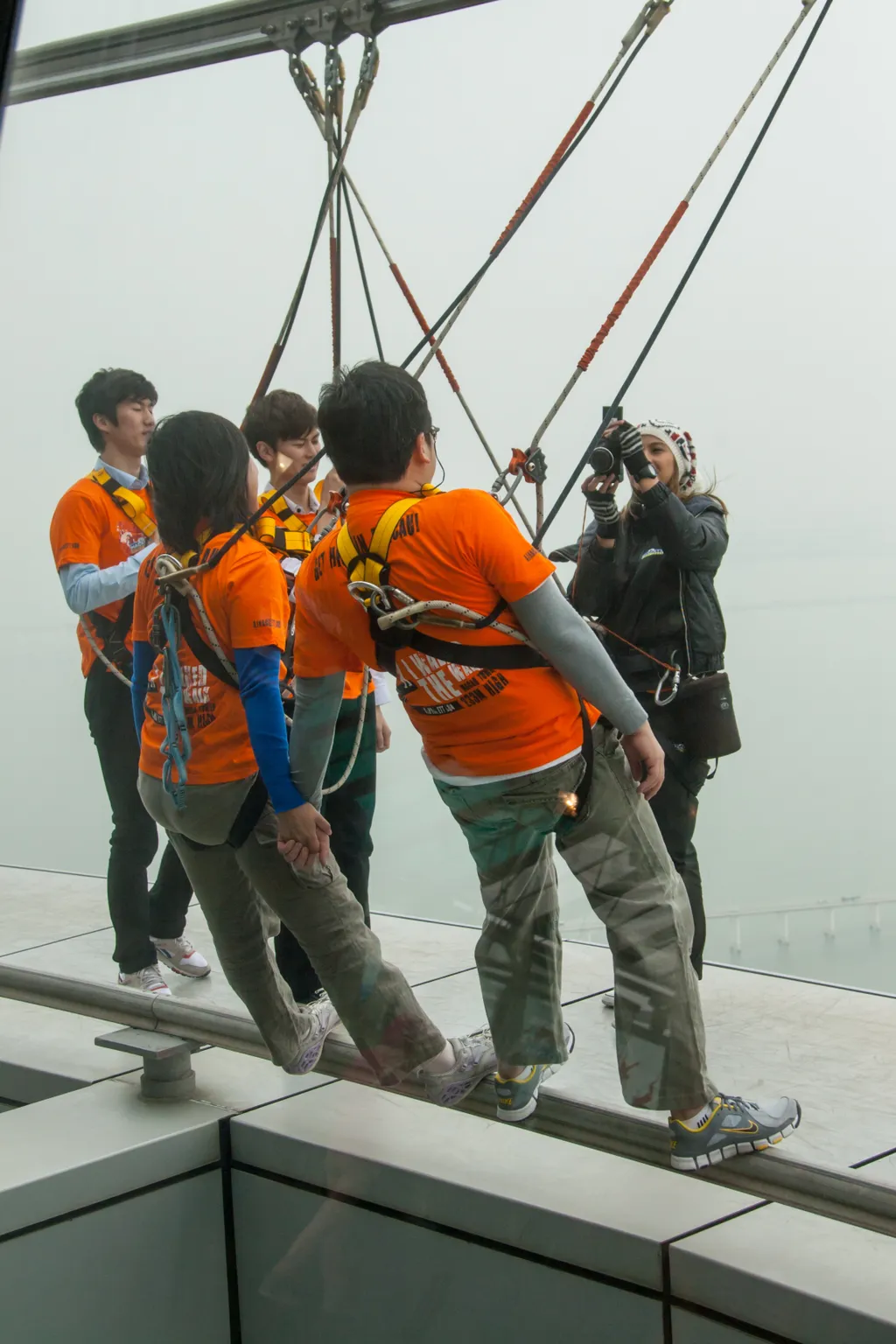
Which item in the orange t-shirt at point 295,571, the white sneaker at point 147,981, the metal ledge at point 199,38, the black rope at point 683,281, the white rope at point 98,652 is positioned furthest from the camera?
the white sneaker at point 147,981

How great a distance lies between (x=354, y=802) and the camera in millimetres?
1717

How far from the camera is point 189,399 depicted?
1807 millimetres

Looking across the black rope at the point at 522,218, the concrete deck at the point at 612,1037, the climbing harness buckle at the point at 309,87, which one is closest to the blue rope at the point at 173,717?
the concrete deck at the point at 612,1037

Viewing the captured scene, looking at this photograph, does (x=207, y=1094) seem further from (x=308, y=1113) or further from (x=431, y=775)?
(x=431, y=775)

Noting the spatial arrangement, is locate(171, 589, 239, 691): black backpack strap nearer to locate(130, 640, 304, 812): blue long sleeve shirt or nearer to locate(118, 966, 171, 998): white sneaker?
locate(130, 640, 304, 812): blue long sleeve shirt

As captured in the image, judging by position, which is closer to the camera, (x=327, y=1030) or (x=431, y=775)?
(x=431, y=775)

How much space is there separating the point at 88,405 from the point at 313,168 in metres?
0.48

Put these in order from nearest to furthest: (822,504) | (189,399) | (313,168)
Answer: (822,504)
(313,168)
(189,399)

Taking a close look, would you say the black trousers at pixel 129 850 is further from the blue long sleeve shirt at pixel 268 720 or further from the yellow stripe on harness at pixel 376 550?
the yellow stripe on harness at pixel 376 550

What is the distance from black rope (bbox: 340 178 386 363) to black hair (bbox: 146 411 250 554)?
218 millimetres

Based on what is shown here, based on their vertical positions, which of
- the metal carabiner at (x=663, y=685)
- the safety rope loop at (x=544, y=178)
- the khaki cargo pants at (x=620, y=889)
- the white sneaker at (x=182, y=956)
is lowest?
the white sneaker at (x=182, y=956)

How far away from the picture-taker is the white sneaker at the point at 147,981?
2047 mm

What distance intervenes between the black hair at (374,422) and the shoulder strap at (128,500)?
0.49 m

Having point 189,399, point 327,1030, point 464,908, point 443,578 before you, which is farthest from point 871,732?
point 189,399
